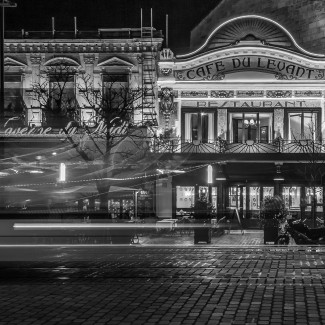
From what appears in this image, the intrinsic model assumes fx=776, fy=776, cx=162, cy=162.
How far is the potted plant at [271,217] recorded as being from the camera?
27531 mm

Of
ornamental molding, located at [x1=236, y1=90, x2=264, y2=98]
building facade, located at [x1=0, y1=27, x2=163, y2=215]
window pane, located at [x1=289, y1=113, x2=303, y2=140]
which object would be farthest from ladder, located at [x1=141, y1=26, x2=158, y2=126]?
window pane, located at [x1=289, y1=113, x2=303, y2=140]

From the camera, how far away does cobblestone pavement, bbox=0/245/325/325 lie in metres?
10.6

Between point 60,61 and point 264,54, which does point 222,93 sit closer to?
point 264,54

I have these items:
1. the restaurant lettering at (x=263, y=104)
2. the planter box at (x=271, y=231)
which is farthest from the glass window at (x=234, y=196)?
the planter box at (x=271, y=231)

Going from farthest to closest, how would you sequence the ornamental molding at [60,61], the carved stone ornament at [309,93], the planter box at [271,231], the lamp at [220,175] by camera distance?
1. the carved stone ornament at [309,93]
2. the ornamental molding at [60,61]
3. the lamp at [220,175]
4. the planter box at [271,231]

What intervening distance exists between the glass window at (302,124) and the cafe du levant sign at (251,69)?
2.10m

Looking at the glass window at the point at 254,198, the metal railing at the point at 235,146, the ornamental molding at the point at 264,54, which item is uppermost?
the ornamental molding at the point at 264,54

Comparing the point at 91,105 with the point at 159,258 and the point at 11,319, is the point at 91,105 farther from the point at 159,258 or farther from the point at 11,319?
the point at 11,319

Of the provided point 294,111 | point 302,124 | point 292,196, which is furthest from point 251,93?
point 292,196

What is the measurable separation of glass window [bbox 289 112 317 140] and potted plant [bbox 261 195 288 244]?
1211 cm

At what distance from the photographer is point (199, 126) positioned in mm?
42875

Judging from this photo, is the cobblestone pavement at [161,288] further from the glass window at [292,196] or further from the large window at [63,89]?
the glass window at [292,196]

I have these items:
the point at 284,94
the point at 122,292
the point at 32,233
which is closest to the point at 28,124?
the point at 284,94

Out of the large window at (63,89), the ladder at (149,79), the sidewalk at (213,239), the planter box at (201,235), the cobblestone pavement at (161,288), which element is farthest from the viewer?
the ladder at (149,79)
